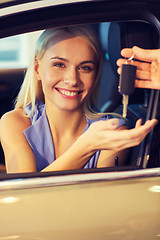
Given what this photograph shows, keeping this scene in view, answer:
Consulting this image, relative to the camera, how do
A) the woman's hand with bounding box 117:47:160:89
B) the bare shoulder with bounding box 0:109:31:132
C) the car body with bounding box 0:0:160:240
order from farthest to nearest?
the bare shoulder with bounding box 0:109:31:132 → the woman's hand with bounding box 117:47:160:89 → the car body with bounding box 0:0:160:240

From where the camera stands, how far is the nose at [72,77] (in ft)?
6.36

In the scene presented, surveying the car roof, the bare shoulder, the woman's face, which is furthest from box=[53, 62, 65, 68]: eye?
the bare shoulder

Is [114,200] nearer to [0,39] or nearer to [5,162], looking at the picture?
[5,162]

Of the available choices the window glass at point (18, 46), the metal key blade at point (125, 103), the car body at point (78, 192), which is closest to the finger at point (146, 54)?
the car body at point (78, 192)

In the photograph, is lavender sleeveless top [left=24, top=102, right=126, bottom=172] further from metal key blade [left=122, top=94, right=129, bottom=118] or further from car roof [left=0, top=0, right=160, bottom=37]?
car roof [left=0, top=0, right=160, bottom=37]

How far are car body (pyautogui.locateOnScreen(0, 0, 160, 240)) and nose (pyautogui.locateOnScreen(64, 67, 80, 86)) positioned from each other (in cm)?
25

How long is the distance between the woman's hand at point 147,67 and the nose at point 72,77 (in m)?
0.29

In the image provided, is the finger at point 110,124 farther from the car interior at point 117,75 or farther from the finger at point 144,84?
the finger at point 144,84

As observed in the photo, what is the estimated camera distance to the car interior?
6.14 feet

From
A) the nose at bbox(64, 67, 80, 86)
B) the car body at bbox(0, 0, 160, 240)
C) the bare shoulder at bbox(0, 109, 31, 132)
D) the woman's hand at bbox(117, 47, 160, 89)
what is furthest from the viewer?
the bare shoulder at bbox(0, 109, 31, 132)

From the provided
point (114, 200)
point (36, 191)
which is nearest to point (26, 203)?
point (36, 191)

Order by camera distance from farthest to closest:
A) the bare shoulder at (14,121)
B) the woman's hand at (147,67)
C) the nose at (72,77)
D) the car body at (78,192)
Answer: the bare shoulder at (14,121)
the nose at (72,77)
the woman's hand at (147,67)
the car body at (78,192)

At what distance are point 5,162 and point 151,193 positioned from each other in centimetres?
79

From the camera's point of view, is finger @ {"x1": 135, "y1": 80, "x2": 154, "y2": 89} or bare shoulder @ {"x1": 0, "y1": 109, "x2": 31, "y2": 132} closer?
finger @ {"x1": 135, "y1": 80, "x2": 154, "y2": 89}
